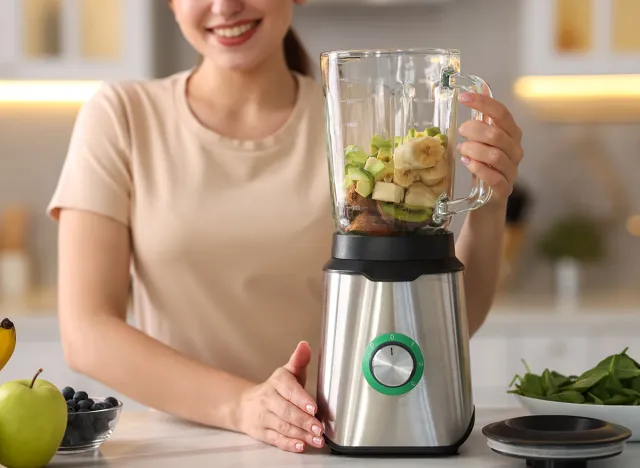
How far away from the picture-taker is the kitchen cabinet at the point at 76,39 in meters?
2.94

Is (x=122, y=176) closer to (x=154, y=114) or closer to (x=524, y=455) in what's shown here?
(x=154, y=114)

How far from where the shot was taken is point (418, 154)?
983mm

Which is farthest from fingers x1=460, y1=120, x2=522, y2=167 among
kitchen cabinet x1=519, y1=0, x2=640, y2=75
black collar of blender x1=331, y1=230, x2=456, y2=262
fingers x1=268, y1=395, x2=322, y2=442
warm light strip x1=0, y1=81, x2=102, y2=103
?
warm light strip x1=0, y1=81, x2=102, y2=103

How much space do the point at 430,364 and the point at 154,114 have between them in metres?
0.72

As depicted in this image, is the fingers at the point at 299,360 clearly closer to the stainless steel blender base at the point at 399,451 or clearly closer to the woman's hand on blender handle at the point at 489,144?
the stainless steel blender base at the point at 399,451

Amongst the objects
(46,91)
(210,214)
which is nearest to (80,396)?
(210,214)

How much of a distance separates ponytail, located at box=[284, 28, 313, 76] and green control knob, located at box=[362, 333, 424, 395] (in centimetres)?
76

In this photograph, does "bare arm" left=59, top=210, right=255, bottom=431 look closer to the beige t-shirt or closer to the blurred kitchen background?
the beige t-shirt

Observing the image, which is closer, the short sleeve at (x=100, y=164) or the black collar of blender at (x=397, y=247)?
the black collar of blender at (x=397, y=247)

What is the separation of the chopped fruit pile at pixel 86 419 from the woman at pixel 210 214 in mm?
205

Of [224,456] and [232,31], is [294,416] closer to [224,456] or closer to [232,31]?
[224,456]

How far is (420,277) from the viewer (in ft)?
3.23

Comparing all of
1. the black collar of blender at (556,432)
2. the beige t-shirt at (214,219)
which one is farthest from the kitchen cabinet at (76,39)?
the black collar of blender at (556,432)

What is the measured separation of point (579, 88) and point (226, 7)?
7.38 ft
